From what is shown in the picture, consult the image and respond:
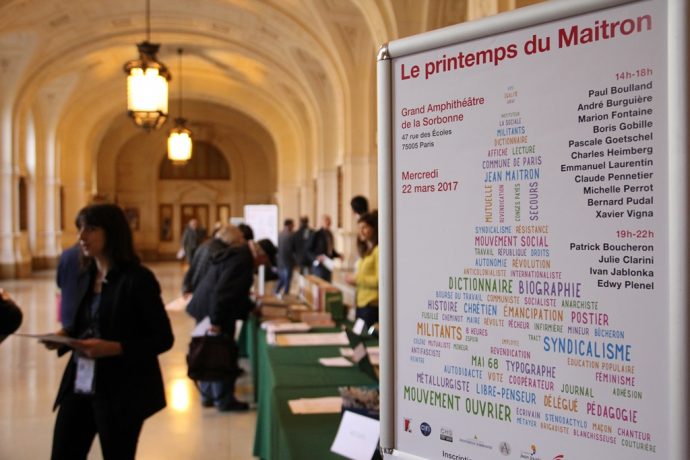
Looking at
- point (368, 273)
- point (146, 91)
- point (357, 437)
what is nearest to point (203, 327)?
point (368, 273)

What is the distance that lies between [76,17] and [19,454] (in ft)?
41.3

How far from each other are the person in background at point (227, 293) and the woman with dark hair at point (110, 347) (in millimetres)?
2371

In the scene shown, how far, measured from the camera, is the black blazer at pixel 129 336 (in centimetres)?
275

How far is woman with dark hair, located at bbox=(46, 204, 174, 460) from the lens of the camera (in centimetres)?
271

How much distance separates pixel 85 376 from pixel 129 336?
0.75 ft

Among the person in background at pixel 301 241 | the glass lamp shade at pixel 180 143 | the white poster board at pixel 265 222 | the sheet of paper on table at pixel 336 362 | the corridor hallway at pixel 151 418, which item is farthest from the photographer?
the person in background at pixel 301 241

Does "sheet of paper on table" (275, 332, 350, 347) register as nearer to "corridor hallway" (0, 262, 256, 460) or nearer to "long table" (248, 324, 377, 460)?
"long table" (248, 324, 377, 460)

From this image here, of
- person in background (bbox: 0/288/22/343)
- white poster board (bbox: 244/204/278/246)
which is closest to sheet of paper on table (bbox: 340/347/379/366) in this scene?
person in background (bbox: 0/288/22/343)

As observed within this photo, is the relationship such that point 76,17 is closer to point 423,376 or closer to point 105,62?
point 105,62

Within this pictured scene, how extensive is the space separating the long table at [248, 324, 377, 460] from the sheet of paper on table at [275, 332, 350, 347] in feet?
0.37

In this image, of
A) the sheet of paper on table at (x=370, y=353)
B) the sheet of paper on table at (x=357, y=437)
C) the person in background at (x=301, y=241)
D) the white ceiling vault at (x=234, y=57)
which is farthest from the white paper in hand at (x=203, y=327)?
the person in background at (x=301, y=241)

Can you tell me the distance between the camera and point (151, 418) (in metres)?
5.44

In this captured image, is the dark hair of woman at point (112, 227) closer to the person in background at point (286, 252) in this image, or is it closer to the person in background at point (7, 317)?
the person in background at point (7, 317)

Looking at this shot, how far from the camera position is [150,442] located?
Answer: 192 inches
